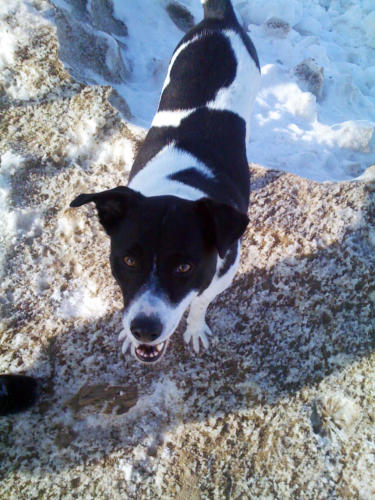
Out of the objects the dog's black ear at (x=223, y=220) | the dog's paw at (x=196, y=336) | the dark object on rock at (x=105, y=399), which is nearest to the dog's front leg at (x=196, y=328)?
the dog's paw at (x=196, y=336)

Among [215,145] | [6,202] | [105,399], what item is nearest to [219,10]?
[215,145]

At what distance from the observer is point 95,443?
2584mm

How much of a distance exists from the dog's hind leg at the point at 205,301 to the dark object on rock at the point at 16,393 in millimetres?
1210

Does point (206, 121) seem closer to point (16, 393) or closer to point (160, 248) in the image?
point (160, 248)

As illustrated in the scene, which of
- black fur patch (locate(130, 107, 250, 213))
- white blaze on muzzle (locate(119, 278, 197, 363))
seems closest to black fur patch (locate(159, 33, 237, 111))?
black fur patch (locate(130, 107, 250, 213))

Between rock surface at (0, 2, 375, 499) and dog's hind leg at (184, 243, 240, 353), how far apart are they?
102 mm

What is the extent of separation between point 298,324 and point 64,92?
338cm

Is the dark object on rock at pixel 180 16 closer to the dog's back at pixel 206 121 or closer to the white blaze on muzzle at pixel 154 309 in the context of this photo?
the dog's back at pixel 206 121

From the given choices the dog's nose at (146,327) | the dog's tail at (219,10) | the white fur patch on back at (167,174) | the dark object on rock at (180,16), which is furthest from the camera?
the dark object on rock at (180,16)

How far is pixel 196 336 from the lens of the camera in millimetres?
2936

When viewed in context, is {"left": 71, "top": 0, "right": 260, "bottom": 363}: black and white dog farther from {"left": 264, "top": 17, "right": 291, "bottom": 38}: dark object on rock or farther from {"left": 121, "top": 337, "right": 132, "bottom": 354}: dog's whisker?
{"left": 264, "top": 17, "right": 291, "bottom": 38}: dark object on rock

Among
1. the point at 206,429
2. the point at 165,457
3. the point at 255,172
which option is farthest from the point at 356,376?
the point at 255,172

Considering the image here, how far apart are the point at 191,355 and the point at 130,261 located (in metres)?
1.23

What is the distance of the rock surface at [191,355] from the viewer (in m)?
2.49
